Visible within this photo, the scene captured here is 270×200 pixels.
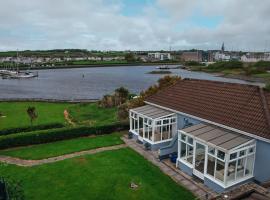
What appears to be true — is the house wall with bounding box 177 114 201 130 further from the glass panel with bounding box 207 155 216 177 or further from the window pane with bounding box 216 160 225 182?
the window pane with bounding box 216 160 225 182

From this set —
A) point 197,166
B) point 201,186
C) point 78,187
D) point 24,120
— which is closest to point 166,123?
point 197,166

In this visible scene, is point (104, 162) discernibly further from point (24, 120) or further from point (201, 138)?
point (24, 120)

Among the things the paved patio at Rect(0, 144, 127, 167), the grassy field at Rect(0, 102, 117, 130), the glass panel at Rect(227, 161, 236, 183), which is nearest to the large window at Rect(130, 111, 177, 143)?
the paved patio at Rect(0, 144, 127, 167)

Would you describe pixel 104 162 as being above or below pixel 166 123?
below

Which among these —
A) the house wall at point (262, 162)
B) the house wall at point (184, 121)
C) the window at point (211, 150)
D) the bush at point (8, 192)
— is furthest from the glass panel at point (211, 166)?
the bush at point (8, 192)

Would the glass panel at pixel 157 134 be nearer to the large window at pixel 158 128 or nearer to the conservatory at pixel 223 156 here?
the large window at pixel 158 128

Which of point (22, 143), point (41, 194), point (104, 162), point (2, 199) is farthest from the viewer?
point (22, 143)

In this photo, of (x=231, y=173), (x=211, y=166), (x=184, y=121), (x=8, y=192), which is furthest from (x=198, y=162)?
(x=8, y=192)
